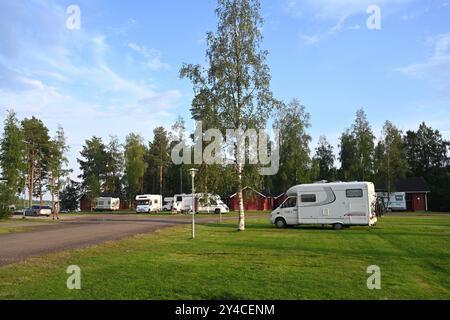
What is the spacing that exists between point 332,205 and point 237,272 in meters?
16.0

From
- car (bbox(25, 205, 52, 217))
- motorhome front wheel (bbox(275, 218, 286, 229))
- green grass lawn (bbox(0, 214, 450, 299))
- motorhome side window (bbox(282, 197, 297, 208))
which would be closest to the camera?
green grass lawn (bbox(0, 214, 450, 299))

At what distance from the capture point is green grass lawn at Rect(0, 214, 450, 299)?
7.62 metres

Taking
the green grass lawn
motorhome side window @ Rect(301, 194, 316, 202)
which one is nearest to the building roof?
motorhome side window @ Rect(301, 194, 316, 202)

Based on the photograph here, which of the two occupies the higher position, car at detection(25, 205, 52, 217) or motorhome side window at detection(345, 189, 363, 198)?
motorhome side window at detection(345, 189, 363, 198)

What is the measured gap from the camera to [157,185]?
8744 centimetres

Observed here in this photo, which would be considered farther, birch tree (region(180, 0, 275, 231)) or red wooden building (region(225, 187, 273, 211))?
red wooden building (region(225, 187, 273, 211))

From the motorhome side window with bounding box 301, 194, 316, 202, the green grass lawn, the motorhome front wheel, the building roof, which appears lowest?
the green grass lawn

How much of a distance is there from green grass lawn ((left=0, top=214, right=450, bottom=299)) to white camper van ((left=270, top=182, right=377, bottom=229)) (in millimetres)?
8316

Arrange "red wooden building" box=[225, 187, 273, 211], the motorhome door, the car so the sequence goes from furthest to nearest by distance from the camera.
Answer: "red wooden building" box=[225, 187, 273, 211] → the car → the motorhome door

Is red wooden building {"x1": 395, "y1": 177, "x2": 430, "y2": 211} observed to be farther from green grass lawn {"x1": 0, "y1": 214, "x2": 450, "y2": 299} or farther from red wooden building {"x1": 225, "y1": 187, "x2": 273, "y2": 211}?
→ green grass lawn {"x1": 0, "y1": 214, "x2": 450, "y2": 299}

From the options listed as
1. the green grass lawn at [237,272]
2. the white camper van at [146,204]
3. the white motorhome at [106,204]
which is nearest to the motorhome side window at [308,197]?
the green grass lawn at [237,272]

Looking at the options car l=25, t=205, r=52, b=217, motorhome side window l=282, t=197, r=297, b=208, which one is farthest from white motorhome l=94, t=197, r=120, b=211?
motorhome side window l=282, t=197, r=297, b=208

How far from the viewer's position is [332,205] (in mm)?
24422
